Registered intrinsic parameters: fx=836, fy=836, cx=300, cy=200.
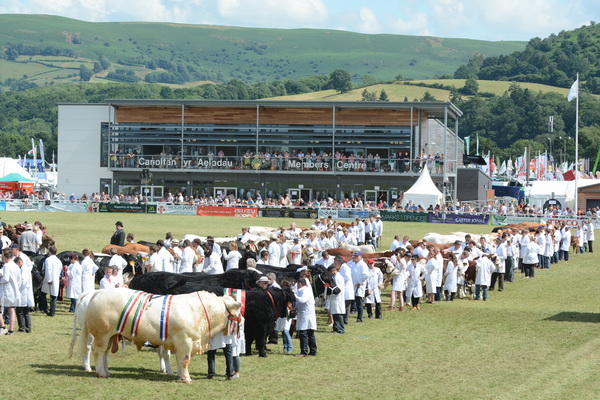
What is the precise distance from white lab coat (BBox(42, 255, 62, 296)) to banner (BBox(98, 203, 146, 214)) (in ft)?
126

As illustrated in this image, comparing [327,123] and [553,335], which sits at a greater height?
[327,123]

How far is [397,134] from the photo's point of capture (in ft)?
213

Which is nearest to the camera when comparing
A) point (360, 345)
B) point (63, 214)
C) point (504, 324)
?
point (360, 345)

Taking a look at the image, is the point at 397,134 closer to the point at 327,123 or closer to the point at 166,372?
the point at 327,123

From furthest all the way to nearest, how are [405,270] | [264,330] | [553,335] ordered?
[405,270] < [553,335] < [264,330]

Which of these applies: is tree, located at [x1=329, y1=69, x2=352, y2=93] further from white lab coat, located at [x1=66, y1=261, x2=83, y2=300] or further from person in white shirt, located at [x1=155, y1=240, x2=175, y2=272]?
white lab coat, located at [x1=66, y1=261, x2=83, y2=300]

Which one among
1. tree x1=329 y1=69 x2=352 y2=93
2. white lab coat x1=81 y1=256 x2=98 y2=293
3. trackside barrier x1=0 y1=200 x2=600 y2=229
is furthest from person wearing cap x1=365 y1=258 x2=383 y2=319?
tree x1=329 y1=69 x2=352 y2=93

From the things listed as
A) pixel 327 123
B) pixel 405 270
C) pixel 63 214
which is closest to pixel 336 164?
pixel 327 123

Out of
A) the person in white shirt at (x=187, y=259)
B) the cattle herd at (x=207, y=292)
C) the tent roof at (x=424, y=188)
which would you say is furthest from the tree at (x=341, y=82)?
the person in white shirt at (x=187, y=259)

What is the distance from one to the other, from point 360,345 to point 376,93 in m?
158

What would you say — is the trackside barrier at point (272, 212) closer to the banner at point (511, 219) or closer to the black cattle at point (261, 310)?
the banner at point (511, 219)

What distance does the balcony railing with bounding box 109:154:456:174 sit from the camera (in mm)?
63406

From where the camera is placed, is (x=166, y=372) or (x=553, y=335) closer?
(x=166, y=372)

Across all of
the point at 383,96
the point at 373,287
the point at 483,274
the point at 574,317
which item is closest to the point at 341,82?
the point at 383,96
